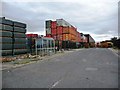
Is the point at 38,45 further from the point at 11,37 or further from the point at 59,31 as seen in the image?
the point at 59,31

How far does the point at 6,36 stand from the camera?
22266 millimetres

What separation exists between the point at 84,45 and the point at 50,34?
1757 inches

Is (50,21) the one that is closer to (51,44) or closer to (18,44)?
(51,44)

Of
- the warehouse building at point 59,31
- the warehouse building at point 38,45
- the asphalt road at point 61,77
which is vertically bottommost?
the asphalt road at point 61,77

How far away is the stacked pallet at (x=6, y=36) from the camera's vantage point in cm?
2144

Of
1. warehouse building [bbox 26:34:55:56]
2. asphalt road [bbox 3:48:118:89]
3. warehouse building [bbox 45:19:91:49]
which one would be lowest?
asphalt road [bbox 3:48:118:89]

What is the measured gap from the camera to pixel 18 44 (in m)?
24.8

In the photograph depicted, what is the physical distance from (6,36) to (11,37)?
40.8 inches

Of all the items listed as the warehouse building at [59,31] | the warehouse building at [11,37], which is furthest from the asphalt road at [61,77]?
the warehouse building at [59,31]

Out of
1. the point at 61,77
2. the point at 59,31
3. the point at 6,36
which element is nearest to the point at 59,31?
the point at 59,31

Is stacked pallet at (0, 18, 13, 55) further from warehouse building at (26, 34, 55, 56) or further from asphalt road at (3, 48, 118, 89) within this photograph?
warehouse building at (26, 34, 55, 56)

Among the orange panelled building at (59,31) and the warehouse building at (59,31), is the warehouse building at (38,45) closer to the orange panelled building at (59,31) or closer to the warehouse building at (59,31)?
the warehouse building at (59,31)

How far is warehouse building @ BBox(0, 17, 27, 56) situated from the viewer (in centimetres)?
2164

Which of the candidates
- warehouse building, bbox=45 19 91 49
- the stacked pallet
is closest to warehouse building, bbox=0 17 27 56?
the stacked pallet
